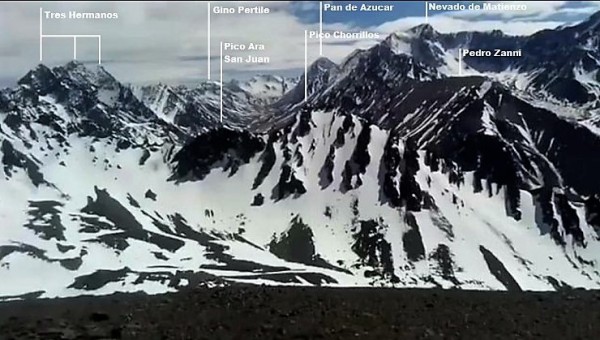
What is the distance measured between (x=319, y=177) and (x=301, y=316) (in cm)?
3392

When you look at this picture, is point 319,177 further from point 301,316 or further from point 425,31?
point 301,316

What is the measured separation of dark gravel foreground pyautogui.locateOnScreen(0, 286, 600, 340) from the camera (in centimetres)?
1677

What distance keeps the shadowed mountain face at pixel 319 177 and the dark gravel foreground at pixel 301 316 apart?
11156 millimetres

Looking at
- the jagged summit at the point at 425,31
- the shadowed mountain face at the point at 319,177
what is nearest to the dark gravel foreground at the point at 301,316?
the shadowed mountain face at the point at 319,177

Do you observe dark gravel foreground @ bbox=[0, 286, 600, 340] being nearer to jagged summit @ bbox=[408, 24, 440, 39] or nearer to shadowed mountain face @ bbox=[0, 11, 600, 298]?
shadowed mountain face @ bbox=[0, 11, 600, 298]

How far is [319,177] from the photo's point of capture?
5175cm

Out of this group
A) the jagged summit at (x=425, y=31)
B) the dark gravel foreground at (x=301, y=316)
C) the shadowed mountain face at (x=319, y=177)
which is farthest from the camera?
the shadowed mountain face at (x=319, y=177)

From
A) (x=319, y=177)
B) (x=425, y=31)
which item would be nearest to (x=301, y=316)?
(x=425, y=31)

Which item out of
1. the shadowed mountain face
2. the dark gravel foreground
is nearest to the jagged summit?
the shadowed mountain face

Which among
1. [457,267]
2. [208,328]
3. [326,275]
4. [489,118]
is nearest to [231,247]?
[326,275]

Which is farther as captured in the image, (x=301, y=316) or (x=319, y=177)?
(x=319, y=177)

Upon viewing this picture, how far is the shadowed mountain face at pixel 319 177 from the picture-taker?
36188 mm

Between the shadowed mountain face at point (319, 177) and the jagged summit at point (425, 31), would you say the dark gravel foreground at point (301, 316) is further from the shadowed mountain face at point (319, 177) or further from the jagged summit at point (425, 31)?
the jagged summit at point (425, 31)

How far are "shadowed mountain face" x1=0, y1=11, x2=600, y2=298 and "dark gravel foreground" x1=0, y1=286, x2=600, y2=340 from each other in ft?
36.6
